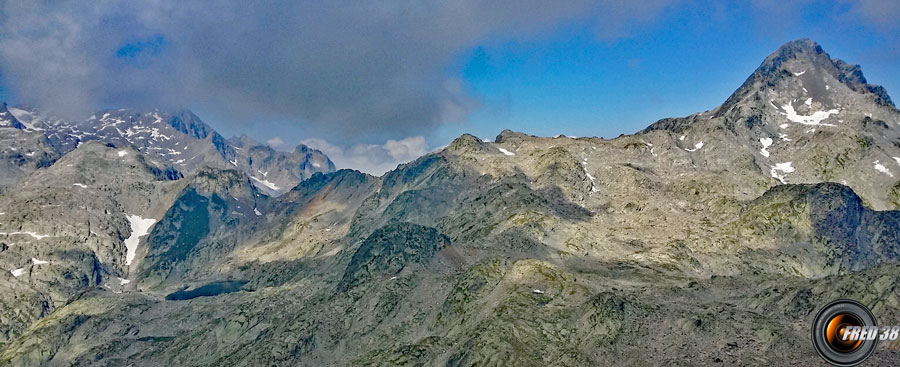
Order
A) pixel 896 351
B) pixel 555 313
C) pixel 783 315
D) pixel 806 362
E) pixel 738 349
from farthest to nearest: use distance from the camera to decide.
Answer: pixel 555 313 → pixel 783 315 → pixel 738 349 → pixel 806 362 → pixel 896 351

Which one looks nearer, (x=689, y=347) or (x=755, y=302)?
(x=689, y=347)

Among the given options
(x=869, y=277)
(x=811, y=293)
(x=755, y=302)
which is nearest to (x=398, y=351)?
(x=755, y=302)

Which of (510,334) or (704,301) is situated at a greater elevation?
(704,301)

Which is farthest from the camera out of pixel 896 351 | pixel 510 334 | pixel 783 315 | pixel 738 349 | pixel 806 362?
pixel 510 334

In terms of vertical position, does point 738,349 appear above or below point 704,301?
below

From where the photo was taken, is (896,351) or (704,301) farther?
(704,301)

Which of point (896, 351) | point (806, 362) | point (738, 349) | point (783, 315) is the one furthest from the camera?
point (783, 315)

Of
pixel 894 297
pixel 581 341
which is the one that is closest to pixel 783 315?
pixel 894 297

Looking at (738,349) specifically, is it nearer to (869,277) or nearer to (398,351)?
(869,277)

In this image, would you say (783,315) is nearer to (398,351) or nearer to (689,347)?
(689,347)

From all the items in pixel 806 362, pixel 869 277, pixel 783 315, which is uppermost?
pixel 869 277
